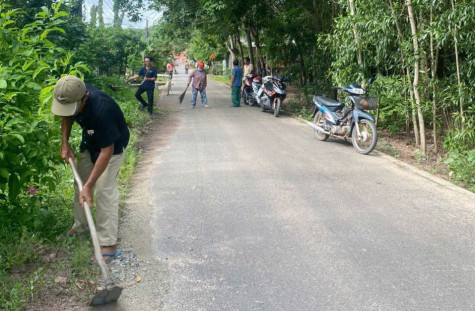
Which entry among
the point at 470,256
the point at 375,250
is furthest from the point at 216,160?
the point at 470,256

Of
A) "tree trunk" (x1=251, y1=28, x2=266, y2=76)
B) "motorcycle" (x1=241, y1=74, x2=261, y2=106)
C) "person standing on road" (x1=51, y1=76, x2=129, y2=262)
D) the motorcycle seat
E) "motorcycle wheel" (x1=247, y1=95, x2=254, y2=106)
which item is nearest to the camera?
"person standing on road" (x1=51, y1=76, x2=129, y2=262)

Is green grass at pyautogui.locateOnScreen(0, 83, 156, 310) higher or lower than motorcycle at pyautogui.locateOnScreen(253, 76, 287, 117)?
lower

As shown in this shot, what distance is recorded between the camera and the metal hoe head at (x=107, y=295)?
139 inches

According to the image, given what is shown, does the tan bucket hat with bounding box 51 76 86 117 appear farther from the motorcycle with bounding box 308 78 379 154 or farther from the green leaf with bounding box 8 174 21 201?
the motorcycle with bounding box 308 78 379 154

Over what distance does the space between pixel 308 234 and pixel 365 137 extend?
461 cm

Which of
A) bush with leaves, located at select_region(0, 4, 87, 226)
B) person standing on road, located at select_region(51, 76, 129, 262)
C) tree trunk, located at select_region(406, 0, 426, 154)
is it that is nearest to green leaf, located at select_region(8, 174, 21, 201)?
bush with leaves, located at select_region(0, 4, 87, 226)

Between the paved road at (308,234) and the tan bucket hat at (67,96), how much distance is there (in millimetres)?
1589

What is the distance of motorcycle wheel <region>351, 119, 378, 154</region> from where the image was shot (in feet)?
29.2

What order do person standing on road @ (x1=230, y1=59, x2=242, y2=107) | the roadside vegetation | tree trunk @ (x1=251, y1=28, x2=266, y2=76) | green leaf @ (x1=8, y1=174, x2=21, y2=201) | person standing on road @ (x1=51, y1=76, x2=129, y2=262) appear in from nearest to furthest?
1. the roadside vegetation
2. person standing on road @ (x1=51, y1=76, x2=129, y2=262)
3. green leaf @ (x1=8, y1=174, x2=21, y2=201)
4. person standing on road @ (x1=230, y1=59, x2=242, y2=107)
5. tree trunk @ (x1=251, y1=28, x2=266, y2=76)

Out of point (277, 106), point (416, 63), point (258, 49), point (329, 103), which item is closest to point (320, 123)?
point (329, 103)

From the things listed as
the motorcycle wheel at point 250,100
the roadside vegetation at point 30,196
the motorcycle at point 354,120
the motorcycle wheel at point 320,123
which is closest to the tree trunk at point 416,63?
the motorcycle at point 354,120

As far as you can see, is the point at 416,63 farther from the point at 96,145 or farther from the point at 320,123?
the point at 96,145

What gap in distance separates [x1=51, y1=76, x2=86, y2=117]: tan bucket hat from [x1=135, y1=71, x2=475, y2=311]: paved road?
1.59 metres

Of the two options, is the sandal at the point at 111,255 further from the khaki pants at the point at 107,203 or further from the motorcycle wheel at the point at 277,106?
the motorcycle wheel at the point at 277,106
